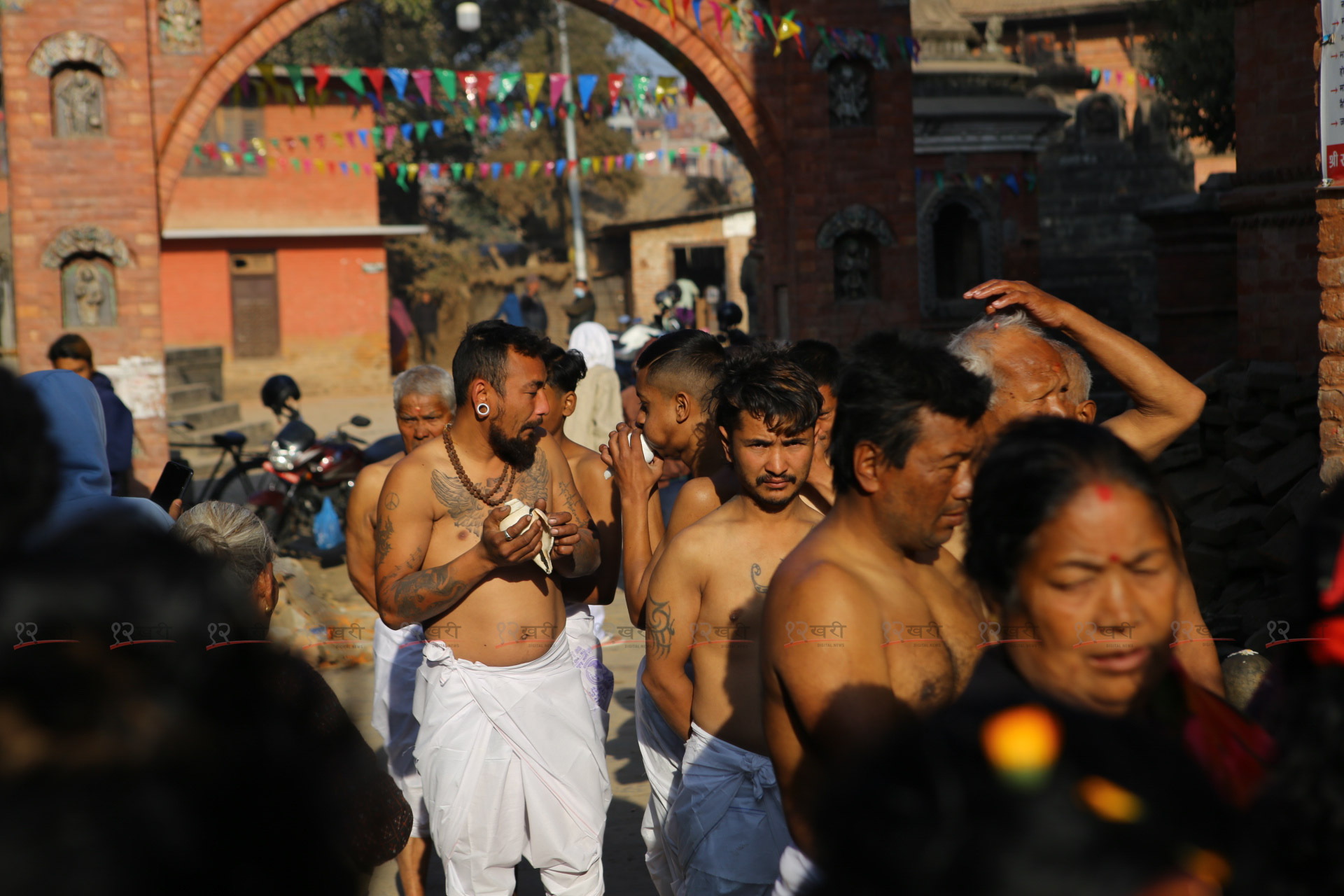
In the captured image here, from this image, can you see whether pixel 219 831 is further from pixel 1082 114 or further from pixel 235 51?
pixel 1082 114

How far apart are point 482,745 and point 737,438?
4.35 feet

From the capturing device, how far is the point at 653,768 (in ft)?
11.2

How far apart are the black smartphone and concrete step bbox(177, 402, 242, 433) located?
13.2 metres

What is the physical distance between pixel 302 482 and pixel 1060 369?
25.9 ft

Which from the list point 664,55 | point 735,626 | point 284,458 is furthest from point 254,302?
point 735,626

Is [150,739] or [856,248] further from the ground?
[856,248]

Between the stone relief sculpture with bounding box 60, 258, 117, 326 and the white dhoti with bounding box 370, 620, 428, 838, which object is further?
the stone relief sculpture with bounding box 60, 258, 117, 326

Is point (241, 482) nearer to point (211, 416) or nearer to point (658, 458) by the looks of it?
point (211, 416)

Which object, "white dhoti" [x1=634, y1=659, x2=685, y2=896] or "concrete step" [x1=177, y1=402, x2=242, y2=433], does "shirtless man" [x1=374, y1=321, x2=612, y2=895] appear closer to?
"white dhoti" [x1=634, y1=659, x2=685, y2=896]

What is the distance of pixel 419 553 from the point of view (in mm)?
3607

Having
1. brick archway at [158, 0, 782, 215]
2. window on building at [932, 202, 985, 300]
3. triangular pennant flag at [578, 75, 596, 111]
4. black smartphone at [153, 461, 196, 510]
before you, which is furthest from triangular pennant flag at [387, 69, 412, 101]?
black smartphone at [153, 461, 196, 510]

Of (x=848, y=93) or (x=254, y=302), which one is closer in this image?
(x=848, y=93)
